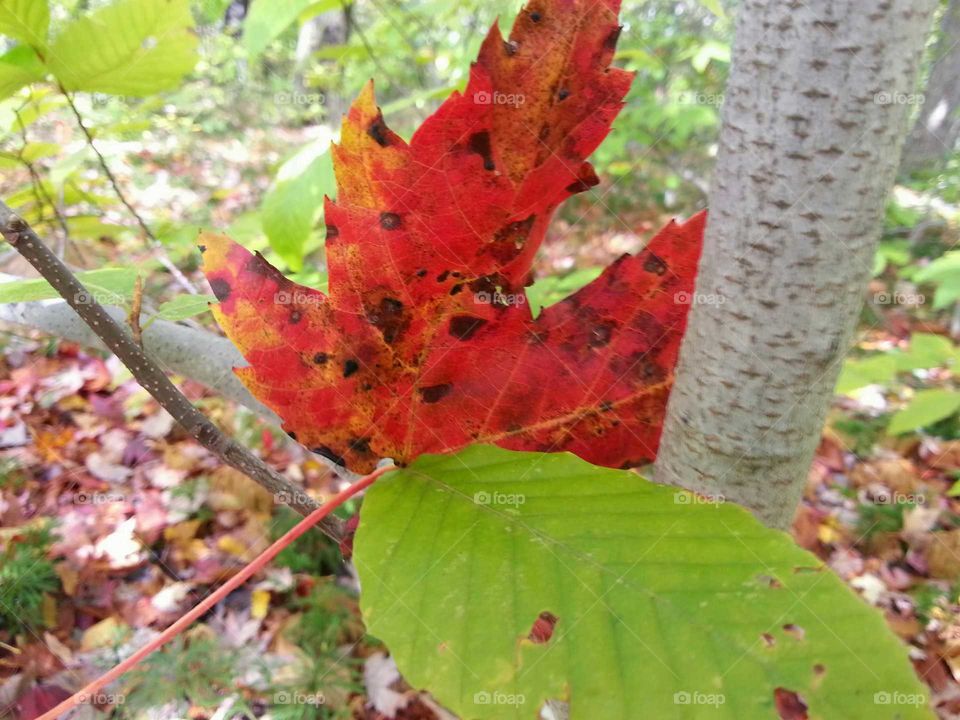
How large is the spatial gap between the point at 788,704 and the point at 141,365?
1.32 ft

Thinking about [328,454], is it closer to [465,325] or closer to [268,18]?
[465,325]

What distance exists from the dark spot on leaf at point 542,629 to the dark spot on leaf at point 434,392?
0.16 metres

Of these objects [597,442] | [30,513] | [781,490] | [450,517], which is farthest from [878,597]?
[30,513]

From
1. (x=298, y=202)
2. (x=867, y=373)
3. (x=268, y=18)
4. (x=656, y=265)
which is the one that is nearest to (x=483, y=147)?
(x=656, y=265)

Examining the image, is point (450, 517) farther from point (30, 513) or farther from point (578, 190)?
point (30, 513)

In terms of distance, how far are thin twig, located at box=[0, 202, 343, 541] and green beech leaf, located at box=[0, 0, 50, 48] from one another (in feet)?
1.32

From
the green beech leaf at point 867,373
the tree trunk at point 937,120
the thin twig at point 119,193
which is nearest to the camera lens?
the thin twig at point 119,193

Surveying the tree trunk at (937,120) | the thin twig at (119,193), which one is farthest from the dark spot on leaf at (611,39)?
the tree trunk at (937,120)

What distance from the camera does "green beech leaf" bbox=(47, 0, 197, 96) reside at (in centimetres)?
66

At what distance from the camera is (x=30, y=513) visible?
1.81 meters

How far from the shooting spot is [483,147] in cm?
34

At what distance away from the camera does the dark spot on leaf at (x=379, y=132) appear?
337mm

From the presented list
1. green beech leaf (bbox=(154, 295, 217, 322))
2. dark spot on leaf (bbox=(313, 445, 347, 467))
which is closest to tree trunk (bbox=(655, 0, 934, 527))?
dark spot on leaf (bbox=(313, 445, 347, 467))

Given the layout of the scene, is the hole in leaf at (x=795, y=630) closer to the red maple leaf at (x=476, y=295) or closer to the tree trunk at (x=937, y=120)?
the red maple leaf at (x=476, y=295)
